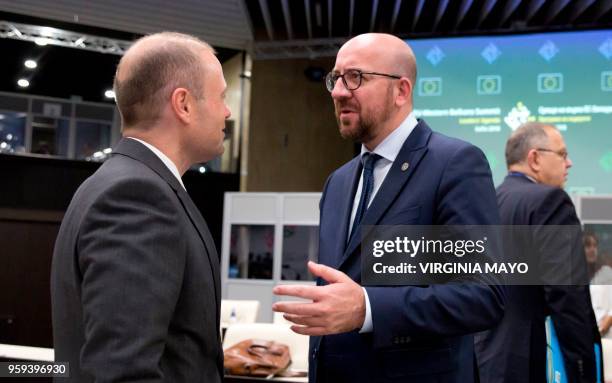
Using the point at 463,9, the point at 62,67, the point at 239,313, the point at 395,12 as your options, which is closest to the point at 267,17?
the point at 395,12

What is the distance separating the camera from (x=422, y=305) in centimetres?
151

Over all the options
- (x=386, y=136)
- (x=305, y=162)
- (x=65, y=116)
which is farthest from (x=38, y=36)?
(x=386, y=136)

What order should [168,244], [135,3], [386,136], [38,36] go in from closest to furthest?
1. [168,244]
2. [386,136]
3. [135,3]
4. [38,36]

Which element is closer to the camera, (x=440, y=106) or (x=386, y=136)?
(x=386, y=136)

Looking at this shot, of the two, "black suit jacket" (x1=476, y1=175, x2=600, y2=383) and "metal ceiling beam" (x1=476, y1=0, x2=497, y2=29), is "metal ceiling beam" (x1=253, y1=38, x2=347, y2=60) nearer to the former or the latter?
"metal ceiling beam" (x1=476, y1=0, x2=497, y2=29)

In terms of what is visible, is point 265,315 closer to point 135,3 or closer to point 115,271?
point 135,3

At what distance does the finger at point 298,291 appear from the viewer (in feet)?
4.32

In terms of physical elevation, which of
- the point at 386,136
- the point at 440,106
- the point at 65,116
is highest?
the point at 65,116

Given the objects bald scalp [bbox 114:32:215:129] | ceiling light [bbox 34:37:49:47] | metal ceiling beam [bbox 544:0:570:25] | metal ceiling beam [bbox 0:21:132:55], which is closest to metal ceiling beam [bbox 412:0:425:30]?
metal ceiling beam [bbox 544:0:570:25]

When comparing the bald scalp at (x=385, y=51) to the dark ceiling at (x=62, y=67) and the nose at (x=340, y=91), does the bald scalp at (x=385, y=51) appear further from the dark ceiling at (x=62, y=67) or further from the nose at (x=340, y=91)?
the dark ceiling at (x=62, y=67)

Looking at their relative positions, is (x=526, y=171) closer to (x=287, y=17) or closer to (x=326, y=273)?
(x=326, y=273)

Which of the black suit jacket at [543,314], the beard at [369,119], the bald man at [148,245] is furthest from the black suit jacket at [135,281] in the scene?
A: the black suit jacket at [543,314]

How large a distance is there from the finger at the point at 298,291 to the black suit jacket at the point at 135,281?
0.14m

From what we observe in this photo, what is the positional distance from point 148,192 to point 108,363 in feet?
1.03
